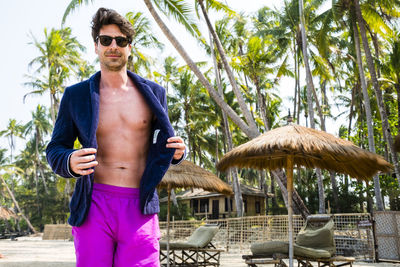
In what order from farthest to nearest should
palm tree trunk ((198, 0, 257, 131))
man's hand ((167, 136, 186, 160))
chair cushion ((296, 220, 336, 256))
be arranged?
palm tree trunk ((198, 0, 257, 131)) < chair cushion ((296, 220, 336, 256)) < man's hand ((167, 136, 186, 160))

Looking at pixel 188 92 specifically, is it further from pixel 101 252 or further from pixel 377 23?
pixel 101 252

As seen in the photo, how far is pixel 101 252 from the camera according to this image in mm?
1534

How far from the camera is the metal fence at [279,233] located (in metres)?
10.5

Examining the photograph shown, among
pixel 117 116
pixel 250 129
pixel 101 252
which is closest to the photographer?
pixel 101 252

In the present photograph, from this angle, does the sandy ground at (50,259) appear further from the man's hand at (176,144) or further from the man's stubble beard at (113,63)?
the man's stubble beard at (113,63)

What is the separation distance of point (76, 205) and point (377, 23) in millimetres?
17502

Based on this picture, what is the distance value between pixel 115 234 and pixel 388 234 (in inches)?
398

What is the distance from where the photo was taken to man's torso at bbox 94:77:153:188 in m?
1.69

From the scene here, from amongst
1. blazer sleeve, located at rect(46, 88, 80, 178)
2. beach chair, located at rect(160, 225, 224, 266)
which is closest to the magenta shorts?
blazer sleeve, located at rect(46, 88, 80, 178)

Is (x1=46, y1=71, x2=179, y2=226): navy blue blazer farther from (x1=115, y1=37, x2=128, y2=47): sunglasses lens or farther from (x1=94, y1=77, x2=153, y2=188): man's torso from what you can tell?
(x1=115, y1=37, x2=128, y2=47): sunglasses lens

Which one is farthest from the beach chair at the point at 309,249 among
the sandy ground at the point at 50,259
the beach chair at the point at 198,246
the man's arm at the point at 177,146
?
the man's arm at the point at 177,146

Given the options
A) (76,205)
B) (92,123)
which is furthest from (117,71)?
(76,205)

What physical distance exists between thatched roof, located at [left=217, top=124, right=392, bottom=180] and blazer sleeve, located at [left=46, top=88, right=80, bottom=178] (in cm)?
445

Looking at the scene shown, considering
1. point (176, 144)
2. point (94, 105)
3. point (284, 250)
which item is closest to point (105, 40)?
point (94, 105)
